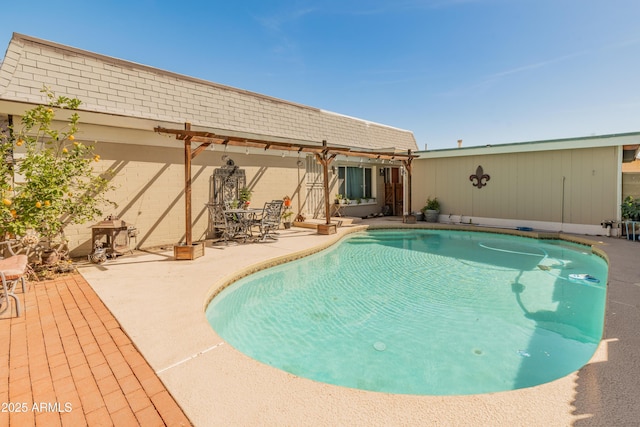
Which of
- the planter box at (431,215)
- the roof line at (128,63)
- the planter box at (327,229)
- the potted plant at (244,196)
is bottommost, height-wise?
the planter box at (327,229)

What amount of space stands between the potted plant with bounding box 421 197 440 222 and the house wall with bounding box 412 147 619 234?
0.33 m

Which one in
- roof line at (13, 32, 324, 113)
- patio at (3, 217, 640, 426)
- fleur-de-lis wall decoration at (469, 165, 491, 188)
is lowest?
patio at (3, 217, 640, 426)

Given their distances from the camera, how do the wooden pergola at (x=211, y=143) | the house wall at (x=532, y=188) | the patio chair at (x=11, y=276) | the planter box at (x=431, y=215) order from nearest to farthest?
the patio chair at (x=11, y=276) → the wooden pergola at (x=211, y=143) → the house wall at (x=532, y=188) → the planter box at (x=431, y=215)

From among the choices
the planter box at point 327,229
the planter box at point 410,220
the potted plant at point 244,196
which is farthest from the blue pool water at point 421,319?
the planter box at point 410,220

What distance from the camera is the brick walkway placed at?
6.34ft

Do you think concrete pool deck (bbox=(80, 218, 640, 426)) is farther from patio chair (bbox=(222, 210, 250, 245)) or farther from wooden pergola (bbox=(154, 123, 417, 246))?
patio chair (bbox=(222, 210, 250, 245))

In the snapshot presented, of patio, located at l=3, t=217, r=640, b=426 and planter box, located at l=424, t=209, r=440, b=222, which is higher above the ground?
planter box, located at l=424, t=209, r=440, b=222

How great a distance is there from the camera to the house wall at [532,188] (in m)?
9.22

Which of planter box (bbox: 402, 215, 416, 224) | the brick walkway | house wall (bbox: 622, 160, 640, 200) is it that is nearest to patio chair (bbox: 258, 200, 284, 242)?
the brick walkway

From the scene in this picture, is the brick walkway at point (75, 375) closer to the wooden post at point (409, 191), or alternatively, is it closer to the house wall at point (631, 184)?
the wooden post at point (409, 191)

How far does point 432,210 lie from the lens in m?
12.6

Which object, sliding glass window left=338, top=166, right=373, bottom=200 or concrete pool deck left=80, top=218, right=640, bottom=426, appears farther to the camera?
sliding glass window left=338, top=166, right=373, bottom=200

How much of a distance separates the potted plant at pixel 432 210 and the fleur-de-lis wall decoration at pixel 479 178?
1.62m

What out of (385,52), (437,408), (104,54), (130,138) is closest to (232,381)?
(437,408)
